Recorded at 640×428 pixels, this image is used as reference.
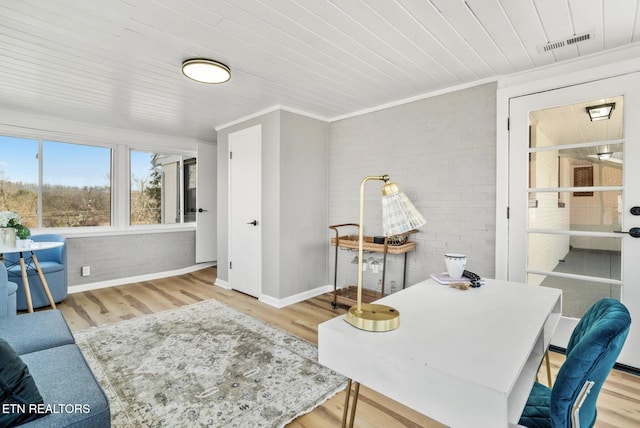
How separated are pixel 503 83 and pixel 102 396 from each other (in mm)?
3499

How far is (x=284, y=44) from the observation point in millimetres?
2242

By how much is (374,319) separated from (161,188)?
5094mm

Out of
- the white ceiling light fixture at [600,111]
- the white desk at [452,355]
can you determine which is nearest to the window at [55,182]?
the white desk at [452,355]

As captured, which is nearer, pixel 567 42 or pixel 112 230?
pixel 567 42

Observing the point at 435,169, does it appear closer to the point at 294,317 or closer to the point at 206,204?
the point at 294,317

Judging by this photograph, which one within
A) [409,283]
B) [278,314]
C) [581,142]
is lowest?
[278,314]

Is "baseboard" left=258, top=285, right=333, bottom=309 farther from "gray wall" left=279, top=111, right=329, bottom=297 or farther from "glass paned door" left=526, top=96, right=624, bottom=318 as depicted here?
"glass paned door" left=526, top=96, right=624, bottom=318

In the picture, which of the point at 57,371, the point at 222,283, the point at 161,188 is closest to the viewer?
the point at 57,371

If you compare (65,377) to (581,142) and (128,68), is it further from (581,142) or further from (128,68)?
(581,142)

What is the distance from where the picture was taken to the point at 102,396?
50.1 inches

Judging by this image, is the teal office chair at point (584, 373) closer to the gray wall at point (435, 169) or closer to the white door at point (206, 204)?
the gray wall at point (435, 169)

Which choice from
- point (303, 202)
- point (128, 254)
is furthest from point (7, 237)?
point (303, 202)

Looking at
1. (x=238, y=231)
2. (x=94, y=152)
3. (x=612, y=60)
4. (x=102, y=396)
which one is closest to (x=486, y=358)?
(x=102, y=396)

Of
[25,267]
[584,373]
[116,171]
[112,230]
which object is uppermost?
[116,171]
